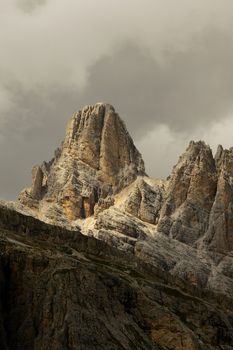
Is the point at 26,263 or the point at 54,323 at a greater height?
the point at 26,263

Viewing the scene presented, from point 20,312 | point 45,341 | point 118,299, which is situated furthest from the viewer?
point 118,299

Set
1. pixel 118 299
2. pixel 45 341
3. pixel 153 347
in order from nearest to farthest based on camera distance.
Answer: pixel 45 341
pixel 153 347
pixel 118 299

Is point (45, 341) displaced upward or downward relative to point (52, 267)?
downward

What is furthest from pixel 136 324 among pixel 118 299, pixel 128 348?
pixel 128 348

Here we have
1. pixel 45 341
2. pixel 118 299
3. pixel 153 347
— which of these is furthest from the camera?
pixel 118 299

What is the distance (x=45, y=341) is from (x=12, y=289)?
20.4 m

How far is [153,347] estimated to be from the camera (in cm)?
17762

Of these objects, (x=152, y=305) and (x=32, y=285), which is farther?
(x=152, y=305)

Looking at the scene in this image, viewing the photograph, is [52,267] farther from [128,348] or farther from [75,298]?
[128,348]

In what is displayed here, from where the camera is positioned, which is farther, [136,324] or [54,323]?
[136,324]

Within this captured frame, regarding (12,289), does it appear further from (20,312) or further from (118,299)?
(118,299)

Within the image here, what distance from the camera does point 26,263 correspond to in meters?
179

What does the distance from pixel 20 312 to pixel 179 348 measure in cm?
4386

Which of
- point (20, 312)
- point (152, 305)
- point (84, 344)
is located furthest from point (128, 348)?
point (152, 305)
